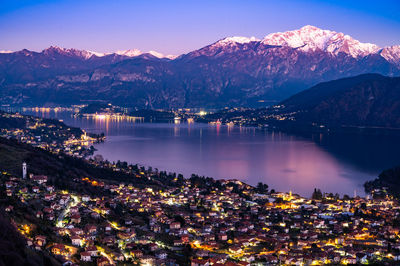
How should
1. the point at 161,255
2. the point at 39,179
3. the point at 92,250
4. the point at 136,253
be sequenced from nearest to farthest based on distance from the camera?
the point at 92,250 < the point at 136,253 < the point at 161,255 < the point at 39,179

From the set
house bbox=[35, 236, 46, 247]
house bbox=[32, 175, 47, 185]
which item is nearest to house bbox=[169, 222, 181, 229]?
house bbox=[35, 236, 46, 247]

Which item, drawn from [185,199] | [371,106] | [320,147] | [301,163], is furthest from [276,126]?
[185,199]

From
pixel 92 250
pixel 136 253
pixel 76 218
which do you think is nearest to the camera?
pixel 92 250

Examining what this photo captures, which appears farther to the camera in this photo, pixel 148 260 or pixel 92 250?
pixel 148 260

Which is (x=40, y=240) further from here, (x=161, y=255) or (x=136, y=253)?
(x=161, y=255)

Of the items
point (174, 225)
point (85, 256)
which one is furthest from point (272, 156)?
point (85, 256)

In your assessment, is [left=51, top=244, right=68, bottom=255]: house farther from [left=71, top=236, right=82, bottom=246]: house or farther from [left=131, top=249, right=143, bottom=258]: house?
[left=131, top=249, right=143, bottom=258]: house
